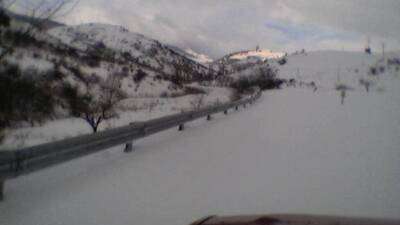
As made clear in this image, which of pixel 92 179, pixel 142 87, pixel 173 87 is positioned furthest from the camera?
pixel 173 87

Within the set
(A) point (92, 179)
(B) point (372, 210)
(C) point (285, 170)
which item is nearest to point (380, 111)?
(C) point (285, 170)

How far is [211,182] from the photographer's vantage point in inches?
265

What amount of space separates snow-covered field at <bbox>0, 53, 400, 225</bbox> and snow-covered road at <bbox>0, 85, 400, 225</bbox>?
0.05 feet

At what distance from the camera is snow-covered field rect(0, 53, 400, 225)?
5.29 meters

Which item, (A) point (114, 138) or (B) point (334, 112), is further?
(B) point (334, 112)

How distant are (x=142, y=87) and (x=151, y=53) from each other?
480 ft

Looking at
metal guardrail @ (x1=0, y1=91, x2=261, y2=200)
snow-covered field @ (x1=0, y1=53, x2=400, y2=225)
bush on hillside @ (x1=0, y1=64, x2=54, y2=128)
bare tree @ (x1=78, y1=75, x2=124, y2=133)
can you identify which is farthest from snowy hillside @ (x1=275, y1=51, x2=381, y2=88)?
metal guardrail @ (x1=0, y1=91, x2=261, y2=200)

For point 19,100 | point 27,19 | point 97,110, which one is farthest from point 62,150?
point 97,110

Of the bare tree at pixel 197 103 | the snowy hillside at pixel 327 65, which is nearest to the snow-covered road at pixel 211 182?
the bare tree at pixel 197 103

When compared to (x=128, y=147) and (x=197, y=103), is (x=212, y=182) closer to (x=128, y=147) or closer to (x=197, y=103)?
(x=128, y=147)

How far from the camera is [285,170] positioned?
299 inches

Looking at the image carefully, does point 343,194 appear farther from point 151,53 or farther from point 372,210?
point 151,53

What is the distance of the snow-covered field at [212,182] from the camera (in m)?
5.29

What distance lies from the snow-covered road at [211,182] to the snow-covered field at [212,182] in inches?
0.6
